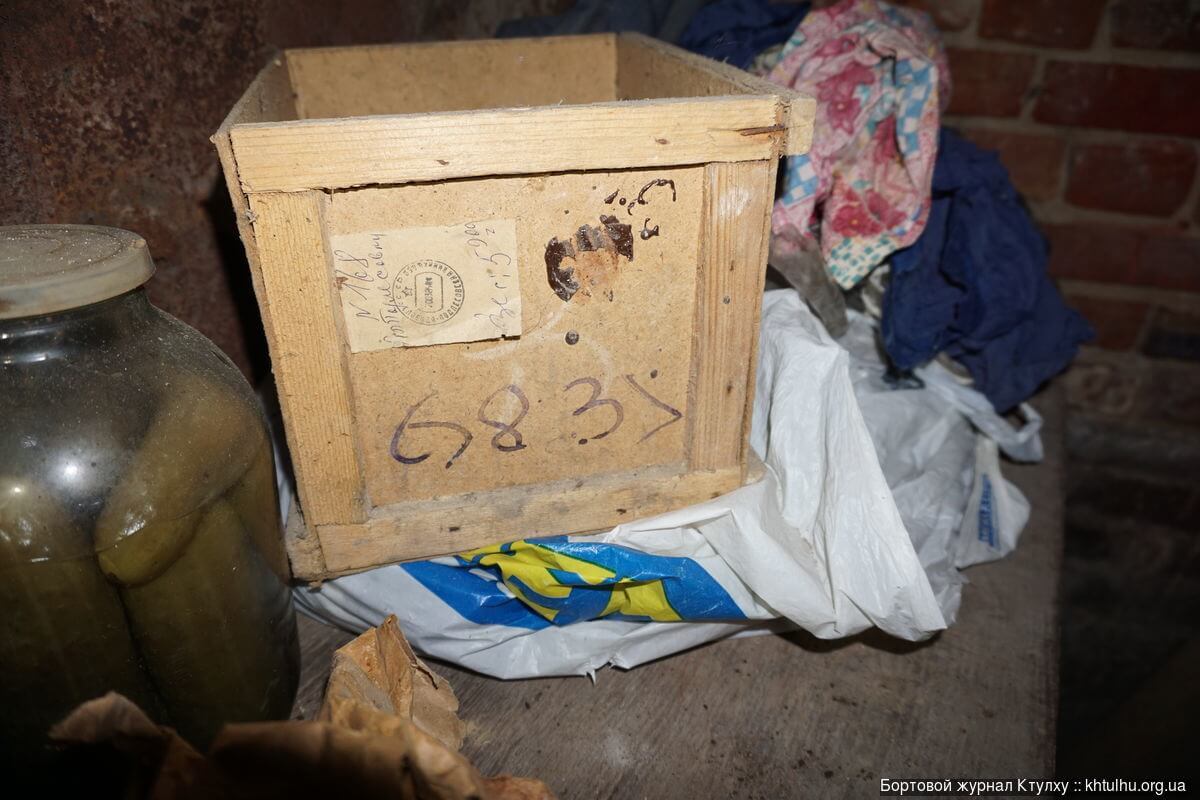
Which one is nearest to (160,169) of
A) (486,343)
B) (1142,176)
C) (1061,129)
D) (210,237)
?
(210,237)

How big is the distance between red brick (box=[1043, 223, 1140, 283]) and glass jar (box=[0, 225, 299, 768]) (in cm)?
148

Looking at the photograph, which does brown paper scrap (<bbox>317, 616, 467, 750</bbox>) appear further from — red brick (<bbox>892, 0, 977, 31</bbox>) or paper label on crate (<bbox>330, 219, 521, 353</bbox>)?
red brick (<bbox>892, 0, 977, 31</bbox>)

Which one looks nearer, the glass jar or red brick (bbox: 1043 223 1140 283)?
the glass jar

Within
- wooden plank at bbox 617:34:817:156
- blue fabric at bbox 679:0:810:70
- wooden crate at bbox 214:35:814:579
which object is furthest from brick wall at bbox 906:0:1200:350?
wooden crate at bbox 214:35:814:579

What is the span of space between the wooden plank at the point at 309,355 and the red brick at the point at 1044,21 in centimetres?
131

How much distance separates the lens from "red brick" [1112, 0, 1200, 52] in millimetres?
1291

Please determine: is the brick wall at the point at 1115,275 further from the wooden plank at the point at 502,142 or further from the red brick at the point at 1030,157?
the wooden plank at the point at 502,142

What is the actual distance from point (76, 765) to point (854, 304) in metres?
1.08

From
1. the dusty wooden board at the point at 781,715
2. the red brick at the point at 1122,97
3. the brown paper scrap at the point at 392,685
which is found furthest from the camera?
the red brick at the point at 1122,97

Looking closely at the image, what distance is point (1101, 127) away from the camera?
4.56 ft

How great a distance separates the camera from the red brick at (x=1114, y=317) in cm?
153

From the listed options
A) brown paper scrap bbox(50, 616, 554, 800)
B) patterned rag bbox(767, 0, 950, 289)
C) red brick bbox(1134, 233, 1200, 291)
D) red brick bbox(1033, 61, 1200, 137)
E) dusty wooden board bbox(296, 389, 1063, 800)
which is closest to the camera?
brown paper scrap bbox(50, 616, 554, 800)

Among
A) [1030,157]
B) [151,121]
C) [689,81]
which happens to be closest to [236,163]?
[151,121]

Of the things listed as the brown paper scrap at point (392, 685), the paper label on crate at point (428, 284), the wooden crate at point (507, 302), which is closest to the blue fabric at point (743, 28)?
the wooden crate at point (507, 302)
